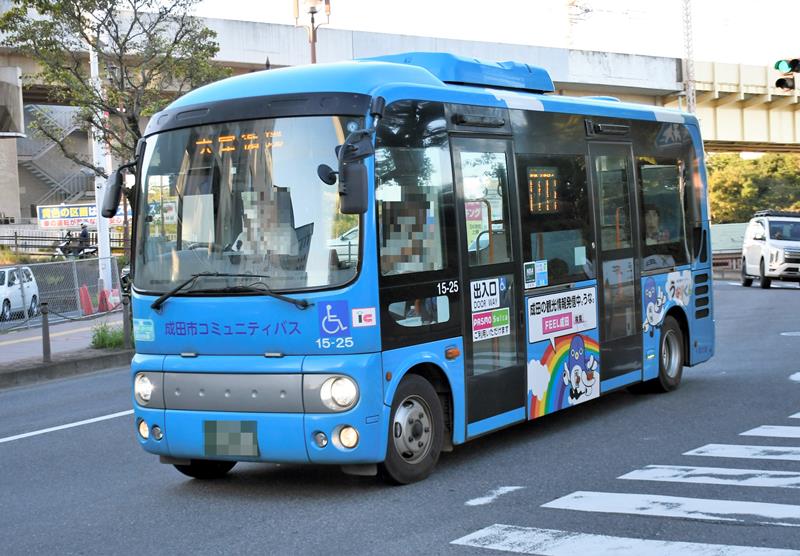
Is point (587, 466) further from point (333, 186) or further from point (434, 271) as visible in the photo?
point (333, 186)

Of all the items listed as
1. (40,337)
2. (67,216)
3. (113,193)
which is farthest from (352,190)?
(67,216)

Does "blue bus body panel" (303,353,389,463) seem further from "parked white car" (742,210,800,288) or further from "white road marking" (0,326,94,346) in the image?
"parked white car" (742,210,800,288)

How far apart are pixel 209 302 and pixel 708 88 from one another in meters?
44.0

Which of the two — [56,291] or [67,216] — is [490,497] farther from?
[67,216]

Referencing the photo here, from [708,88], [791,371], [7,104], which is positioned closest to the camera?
[791,371]

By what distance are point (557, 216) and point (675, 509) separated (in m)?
3.62

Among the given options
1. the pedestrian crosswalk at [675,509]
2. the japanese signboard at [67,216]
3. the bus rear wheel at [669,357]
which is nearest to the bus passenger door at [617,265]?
the bus rear wheel at [669,357]

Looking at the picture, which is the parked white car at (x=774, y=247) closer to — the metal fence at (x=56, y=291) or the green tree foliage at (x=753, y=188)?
the metal fence at (x=56, y=291)

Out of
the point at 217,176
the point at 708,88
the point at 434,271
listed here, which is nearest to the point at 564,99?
the point at 434,271

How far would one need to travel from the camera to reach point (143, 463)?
9.58 metres

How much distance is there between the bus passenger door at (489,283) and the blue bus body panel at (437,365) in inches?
4.0

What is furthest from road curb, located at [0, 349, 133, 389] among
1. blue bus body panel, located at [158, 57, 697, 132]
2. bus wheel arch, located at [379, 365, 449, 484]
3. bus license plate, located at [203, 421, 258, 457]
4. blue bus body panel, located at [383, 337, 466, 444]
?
bus wheel arch, located at [379, 365, 449, 484]

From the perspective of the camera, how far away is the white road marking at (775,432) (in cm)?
955

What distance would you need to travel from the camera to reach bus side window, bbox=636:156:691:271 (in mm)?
11688
